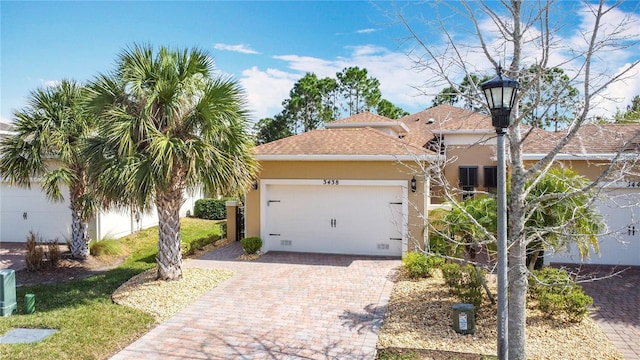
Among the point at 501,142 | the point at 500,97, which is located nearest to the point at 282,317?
the point at 501,142

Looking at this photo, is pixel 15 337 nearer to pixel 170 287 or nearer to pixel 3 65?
pixel 170 287

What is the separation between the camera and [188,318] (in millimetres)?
8539

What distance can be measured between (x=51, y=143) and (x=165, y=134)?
5.28m

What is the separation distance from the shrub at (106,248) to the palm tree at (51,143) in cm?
132

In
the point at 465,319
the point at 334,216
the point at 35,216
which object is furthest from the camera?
the point at 35,216

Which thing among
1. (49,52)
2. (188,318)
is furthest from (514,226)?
(49,52)

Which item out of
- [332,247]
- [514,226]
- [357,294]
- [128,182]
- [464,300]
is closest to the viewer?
[514,226]

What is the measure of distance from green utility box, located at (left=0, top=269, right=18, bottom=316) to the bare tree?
31.2 ft

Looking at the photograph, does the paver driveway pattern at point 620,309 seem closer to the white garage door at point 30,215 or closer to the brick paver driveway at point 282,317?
the brick paver driveway at point 282,317

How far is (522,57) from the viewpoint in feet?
20.4

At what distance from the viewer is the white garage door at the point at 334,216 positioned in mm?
13508

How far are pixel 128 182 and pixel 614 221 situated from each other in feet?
45.6

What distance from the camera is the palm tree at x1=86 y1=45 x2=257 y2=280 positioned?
9.53m

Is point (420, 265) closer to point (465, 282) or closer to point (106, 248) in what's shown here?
point (465, 282)
